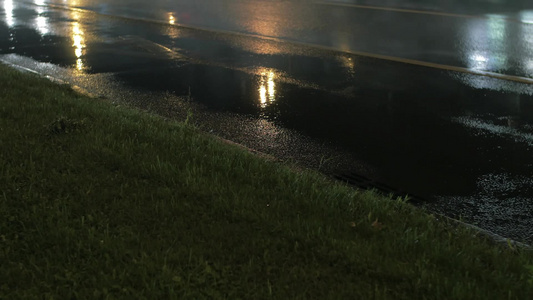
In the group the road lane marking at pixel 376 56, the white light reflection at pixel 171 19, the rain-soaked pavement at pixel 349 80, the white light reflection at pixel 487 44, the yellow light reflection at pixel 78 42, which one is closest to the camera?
the rain-soaked pavement at pixel 349 80

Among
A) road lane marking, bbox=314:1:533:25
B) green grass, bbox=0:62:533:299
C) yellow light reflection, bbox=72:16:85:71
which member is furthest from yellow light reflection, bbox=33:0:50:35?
green grass, bbox=0:62:533:299

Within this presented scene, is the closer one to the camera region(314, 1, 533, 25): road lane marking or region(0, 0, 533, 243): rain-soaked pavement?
region(0, 0, 533, 243): rain-soaked pavement

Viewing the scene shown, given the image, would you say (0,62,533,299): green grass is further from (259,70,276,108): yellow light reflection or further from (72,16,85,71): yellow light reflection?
(72,16,85,71): yellow light reflection

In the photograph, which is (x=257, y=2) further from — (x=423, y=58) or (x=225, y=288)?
(x=225, y=288)

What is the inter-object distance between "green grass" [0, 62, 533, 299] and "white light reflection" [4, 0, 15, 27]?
10.9m

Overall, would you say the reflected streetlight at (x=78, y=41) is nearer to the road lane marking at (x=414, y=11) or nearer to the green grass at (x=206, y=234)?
the green grass at (x=206, y=234)

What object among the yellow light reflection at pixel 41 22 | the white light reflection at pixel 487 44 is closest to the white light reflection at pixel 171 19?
the yellow light reflection at pixel 41 22

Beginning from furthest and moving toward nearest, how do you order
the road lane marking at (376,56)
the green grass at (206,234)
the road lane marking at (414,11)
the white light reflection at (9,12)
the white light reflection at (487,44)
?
1. the white light reflection at (9,12)
2. the road lane marking at (414,11)
3. the white light reflection at (487,44)
4. the road lane marking at (376,56)
5. the green grass at (206,234)

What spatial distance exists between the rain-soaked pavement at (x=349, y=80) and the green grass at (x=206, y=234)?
0.87 metres

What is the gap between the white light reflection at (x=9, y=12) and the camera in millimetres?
15242

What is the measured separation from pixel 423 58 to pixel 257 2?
26.7 feet

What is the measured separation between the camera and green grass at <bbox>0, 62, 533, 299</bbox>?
3.35m

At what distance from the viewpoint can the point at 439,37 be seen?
1162 centimetres

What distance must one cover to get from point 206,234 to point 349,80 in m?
5.26
